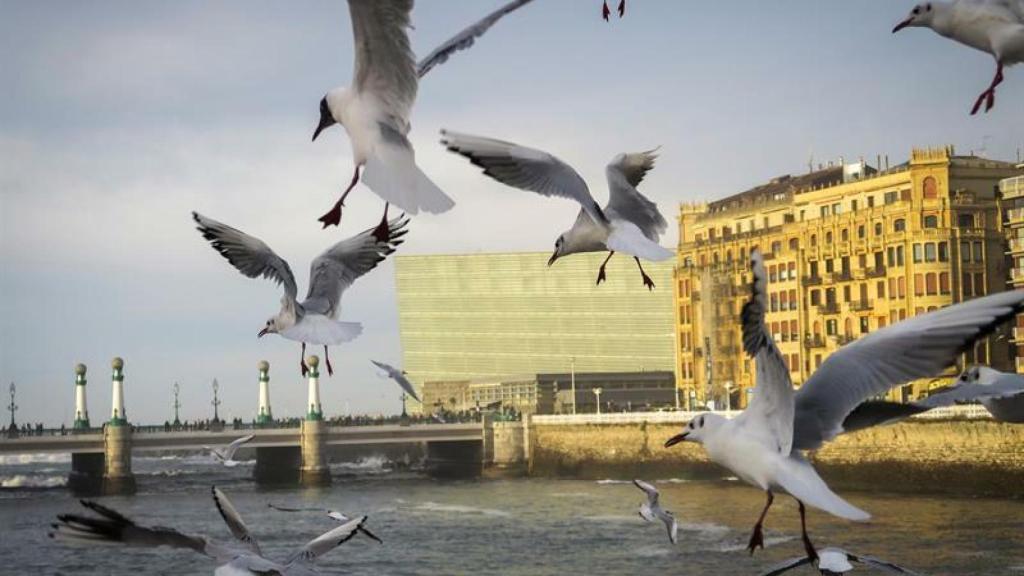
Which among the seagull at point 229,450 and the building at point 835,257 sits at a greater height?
the building at point 835,257

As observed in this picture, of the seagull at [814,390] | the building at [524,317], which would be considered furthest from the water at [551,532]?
the building at [524,317]

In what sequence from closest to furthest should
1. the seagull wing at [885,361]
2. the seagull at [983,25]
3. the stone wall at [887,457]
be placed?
the seagull wing at [885,361], the seagull at [983,25], the stone wall at [887,457]

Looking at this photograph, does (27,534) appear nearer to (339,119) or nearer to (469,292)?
(339,119)

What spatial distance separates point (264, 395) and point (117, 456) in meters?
22.7

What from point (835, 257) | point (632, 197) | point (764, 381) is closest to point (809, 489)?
point (764, 381)

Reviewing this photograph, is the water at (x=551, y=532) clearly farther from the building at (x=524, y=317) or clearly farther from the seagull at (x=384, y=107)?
the building at (x=524, y=317)

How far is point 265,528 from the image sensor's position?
228 ft

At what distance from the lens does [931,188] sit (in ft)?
326

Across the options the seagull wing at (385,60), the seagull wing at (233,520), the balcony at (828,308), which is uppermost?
the balcony at (828,308)

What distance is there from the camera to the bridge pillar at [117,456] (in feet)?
331

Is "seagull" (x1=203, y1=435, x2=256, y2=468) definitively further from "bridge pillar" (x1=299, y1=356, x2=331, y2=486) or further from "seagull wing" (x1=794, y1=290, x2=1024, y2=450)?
"bridge pillar" (x1=299, y1=356, x2=331, y2=486)

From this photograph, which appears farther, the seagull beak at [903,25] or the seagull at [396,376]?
the seagull at [396,376]

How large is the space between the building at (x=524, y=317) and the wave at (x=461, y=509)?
82.8 metres

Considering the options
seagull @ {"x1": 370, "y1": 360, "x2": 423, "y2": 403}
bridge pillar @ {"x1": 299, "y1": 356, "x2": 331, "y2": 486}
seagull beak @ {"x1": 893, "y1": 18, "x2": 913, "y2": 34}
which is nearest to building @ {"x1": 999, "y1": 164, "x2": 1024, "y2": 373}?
bridge pillar @ {"x1": 299, "y1": 356, "x2": 331, "y2": 486}
